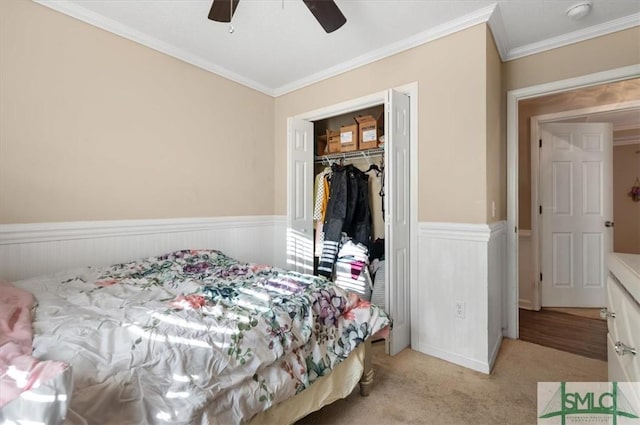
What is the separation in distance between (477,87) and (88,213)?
281 cm

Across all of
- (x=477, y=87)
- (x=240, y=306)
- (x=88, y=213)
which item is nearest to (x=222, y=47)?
(x=88, y=213)

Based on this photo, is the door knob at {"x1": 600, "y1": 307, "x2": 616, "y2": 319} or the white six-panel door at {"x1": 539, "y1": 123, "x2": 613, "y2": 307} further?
the white six-panel door at {"x1": 539, "y1": 123, "x2": 613, "y2": 307}

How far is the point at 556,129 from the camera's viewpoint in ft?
10.7

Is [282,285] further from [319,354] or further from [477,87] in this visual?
[477,87]

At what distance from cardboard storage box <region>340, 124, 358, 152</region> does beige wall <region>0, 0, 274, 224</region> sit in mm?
1014

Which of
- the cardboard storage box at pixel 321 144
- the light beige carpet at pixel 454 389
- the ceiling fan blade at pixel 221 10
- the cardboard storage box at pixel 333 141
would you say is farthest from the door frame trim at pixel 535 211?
the ceiling fan blade at pixel 221 10

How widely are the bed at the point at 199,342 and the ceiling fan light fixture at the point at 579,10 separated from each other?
Result: 2294 millimetres

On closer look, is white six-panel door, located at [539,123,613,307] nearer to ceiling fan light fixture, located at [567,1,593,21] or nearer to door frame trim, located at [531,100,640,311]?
door frame trim, located at [531,100,640,311]

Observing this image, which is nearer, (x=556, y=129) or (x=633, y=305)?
(x=633, y=305)

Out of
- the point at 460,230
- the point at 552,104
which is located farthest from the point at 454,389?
the point at 552,104

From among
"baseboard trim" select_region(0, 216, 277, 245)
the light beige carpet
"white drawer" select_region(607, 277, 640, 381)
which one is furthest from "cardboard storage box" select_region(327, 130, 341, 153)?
"white drawer" select_region(607, 277, 640, 381)

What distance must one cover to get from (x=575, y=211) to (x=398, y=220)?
2.39 metres

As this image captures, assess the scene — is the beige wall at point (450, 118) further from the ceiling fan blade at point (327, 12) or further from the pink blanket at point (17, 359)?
the pink blanket at point (17, 359)

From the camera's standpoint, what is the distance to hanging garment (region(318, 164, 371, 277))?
287 cm
